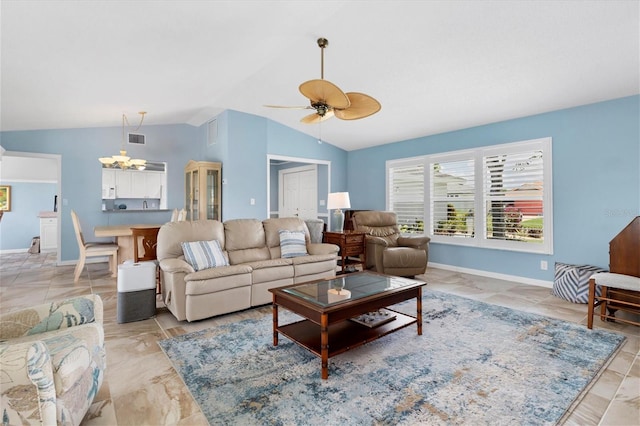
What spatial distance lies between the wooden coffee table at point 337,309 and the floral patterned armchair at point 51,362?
121cm

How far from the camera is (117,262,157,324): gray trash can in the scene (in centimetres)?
305

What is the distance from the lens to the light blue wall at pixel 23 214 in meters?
7.23

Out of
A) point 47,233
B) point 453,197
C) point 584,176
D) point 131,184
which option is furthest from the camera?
point 47,233

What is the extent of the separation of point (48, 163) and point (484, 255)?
9664 millimetres

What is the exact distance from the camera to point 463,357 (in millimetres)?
2375

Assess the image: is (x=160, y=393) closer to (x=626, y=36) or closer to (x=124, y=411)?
(x=124, y=411)

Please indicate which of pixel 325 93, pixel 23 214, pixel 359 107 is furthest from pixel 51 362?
pixel 23 214

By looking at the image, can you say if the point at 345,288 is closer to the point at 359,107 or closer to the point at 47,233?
the point at 359,107

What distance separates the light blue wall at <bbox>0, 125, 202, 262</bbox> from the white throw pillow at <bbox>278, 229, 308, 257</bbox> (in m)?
4.07

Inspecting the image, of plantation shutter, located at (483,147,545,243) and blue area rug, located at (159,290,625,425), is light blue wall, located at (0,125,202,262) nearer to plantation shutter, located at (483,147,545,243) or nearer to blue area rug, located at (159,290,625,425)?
blue area rug, located at (159,290,625,425)

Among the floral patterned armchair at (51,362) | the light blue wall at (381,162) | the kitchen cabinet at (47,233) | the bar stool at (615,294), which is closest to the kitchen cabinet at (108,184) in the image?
the light blue wall at (381,162)

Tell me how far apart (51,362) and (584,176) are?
5333mm

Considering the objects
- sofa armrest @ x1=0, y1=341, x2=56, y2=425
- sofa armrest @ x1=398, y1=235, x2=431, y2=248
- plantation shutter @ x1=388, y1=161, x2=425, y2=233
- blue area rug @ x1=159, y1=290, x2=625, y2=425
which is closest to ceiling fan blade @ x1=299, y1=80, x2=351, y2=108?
blue area rug @ x1=159, y1=290, x2=625, y2=425

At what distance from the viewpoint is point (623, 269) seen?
3.10 metres
